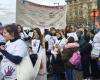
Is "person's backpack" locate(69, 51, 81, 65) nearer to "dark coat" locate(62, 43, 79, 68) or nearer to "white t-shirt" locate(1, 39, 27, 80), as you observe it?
"dark coat" locate(62, 43, 79, 68)

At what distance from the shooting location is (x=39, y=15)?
18484 mm

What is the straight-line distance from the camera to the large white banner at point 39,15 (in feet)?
56.7

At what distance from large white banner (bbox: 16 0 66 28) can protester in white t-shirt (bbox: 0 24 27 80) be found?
842cm

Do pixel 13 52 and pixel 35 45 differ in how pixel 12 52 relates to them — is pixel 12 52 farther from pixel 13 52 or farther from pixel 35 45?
pixel 35 45

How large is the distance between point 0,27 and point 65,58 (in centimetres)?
204

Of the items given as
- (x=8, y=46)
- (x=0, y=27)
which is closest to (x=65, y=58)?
(x=0, y=27)

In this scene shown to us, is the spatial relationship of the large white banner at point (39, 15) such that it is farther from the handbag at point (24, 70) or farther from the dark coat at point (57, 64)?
the handbag at point (24, 70)

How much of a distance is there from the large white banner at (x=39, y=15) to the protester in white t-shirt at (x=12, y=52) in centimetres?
842

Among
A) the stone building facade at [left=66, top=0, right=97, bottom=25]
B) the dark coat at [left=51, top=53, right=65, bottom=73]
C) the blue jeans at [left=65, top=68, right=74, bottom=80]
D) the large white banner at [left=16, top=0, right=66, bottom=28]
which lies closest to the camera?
the blue jeans at [left=65, top=68, right=74, bottom=80]

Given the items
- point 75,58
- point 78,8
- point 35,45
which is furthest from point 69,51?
point 78,8

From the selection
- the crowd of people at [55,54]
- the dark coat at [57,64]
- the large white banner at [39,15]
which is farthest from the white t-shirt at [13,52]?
the large white banner at [39,15]

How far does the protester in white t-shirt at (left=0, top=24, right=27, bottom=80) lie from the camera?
8.42m

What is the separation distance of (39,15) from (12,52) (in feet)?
33.1

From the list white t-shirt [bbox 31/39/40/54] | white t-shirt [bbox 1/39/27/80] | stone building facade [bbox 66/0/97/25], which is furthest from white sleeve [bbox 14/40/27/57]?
stone building facade [bbox 66/0/97/25]
